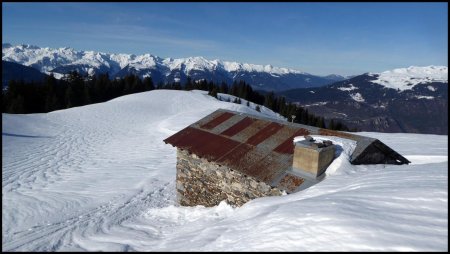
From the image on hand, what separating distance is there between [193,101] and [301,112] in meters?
36.2

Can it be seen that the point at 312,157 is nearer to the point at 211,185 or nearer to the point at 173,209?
the point at 211,185

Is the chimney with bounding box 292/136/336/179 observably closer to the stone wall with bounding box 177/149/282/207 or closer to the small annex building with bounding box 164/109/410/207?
the small annex building with bounding box 164/109/410/207

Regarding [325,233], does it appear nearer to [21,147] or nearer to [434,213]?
[434,213]

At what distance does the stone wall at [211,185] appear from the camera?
885 cm

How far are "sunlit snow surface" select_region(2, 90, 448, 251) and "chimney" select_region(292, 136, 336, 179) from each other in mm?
277

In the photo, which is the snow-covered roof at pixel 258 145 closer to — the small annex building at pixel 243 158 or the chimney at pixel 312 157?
the small annex building at pixel 243 158

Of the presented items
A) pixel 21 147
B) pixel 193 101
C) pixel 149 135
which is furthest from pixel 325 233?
pixel 193 101

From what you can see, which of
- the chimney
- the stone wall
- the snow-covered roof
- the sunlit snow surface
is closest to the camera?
the sunlit snow surface

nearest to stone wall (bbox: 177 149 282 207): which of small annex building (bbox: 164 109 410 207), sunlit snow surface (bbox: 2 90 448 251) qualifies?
small annex building (bbox: 164 109 410 207)

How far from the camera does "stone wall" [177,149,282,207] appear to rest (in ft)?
29.0

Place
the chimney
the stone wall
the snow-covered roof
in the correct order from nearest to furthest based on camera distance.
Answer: the chimney, the snow-covered roof, the stone wall

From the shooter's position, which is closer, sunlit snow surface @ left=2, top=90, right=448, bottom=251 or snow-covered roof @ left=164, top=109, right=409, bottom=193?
sunlit snow surface @ left=2, top=90, right=448, bottom=251

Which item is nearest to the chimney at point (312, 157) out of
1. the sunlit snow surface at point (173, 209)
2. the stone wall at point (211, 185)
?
the sunlit snow surface at point (173, 209)

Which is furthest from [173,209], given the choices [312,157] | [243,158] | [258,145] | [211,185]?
[312,157]
